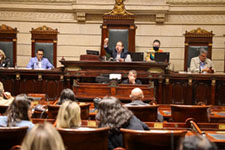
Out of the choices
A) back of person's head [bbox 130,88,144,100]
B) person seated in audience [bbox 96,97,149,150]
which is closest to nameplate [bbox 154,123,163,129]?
person seated in audience [bbox 96,97,149,150]

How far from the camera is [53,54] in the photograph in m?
9.39

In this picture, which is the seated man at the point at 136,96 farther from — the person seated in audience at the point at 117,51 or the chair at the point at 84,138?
the person seated in audience at the point at 117,51

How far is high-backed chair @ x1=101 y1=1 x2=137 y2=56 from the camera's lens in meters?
8.74

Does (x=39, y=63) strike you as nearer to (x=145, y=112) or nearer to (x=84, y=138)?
(x=145, y=112)

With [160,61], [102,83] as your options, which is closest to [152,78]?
[160,61]

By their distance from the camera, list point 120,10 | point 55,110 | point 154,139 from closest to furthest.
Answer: point 154,139 < point 55,110 < point 120,10

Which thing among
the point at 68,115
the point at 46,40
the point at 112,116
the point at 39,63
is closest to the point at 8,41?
the point at 46,40

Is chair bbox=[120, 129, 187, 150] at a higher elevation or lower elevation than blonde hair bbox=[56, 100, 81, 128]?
lower

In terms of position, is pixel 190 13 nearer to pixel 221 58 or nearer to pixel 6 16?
pixel 221 58

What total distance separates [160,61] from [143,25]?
308cm

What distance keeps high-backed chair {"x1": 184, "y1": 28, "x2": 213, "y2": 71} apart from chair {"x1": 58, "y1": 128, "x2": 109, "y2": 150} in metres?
7.00

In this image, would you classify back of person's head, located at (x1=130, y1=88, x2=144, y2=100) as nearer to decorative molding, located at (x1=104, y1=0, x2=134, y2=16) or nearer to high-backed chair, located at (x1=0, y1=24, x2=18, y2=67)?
decorative molding, located at (x1=104, y1=0, x2=134, y2=16)

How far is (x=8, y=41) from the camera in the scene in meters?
9.34

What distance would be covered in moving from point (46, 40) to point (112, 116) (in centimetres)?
692
